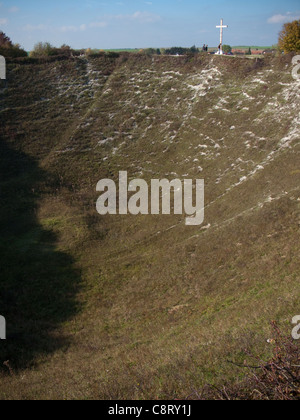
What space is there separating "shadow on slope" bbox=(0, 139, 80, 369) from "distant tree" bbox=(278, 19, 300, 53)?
43.3 meters

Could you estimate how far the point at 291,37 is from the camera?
51.8m

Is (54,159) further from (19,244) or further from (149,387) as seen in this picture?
(149,387)

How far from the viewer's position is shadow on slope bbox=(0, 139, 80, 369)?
19.4 meters

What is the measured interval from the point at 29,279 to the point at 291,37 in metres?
52.7

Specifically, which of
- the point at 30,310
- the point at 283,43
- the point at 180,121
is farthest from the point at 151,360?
the point at 283,43

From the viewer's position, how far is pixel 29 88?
2301 inches

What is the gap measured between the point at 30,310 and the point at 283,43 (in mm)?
54259

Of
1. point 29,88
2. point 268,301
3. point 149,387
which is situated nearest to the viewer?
point 149,387
